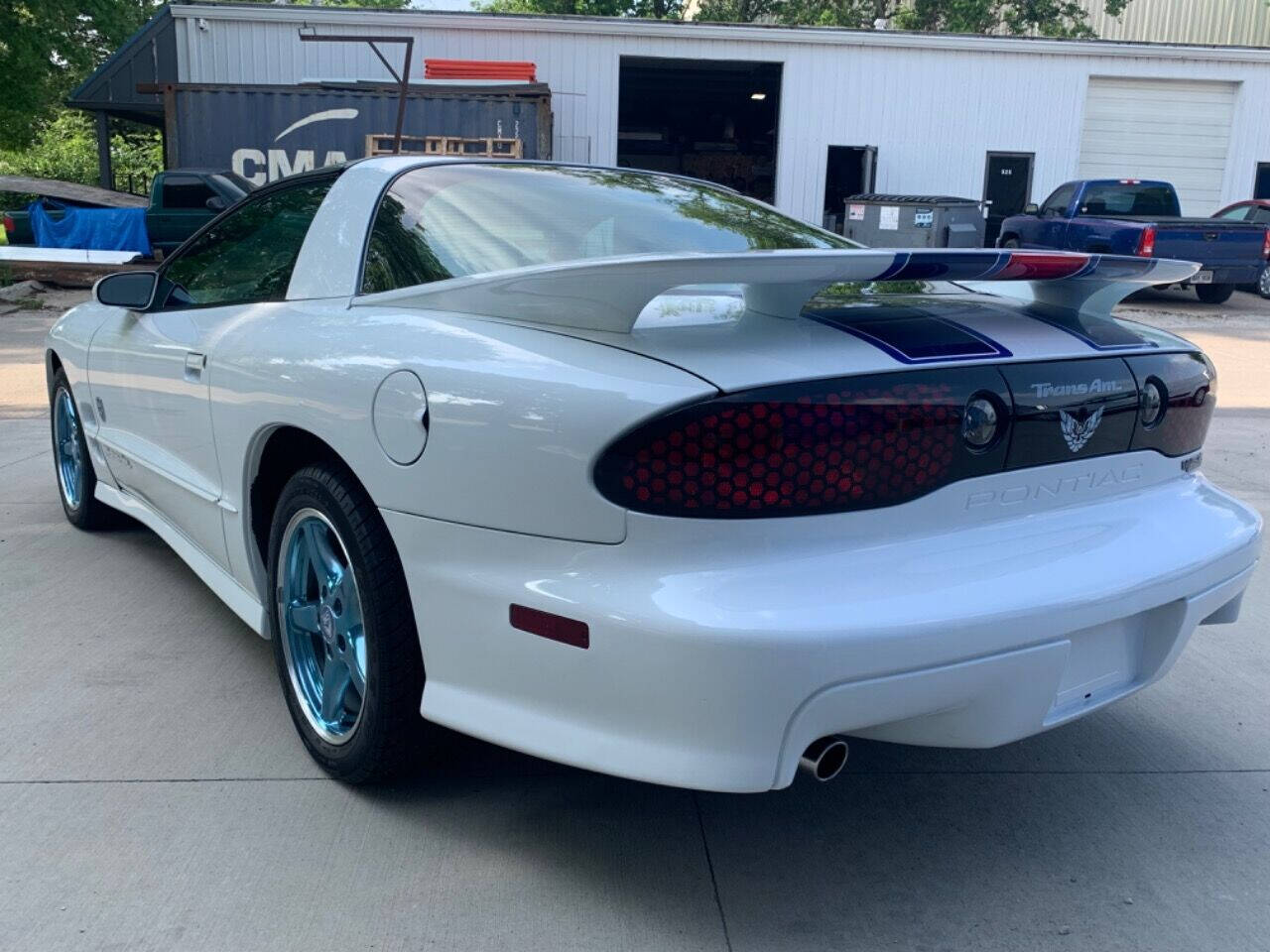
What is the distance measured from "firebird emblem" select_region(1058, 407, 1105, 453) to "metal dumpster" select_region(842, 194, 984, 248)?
1602 cm

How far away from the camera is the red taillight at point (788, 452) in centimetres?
201

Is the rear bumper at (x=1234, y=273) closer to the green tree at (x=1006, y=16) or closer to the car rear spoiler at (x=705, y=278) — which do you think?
the car rear spoiler at (x=705, y=278)

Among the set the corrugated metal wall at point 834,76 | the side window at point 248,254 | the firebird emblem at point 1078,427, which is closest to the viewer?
the firebird emblem at point 1078,427

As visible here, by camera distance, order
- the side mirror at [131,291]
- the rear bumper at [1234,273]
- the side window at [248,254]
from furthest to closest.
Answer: the rear bumper at [1234,273]
the side mirror at [131,291]
the side window at [248,254]

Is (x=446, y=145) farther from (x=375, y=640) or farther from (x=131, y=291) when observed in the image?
(x=375, y=640)

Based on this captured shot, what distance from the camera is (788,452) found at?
203 cm

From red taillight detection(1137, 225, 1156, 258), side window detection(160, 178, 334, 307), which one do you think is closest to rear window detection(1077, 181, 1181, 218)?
red taillight detection(1137, 225, 1156, 258)

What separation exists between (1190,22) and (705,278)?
141 feet

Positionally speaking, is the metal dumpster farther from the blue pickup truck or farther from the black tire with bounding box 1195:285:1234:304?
the black tire with bounding box 1195:285:1234:304

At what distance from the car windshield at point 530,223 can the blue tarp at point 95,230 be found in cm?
1526

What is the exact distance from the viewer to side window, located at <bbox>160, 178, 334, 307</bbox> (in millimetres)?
3184

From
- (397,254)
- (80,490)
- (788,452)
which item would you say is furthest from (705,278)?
(80,490)

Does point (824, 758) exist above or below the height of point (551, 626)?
below

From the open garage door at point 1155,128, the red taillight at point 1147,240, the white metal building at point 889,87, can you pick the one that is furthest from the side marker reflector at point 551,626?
the open garage door at point 1155,128
